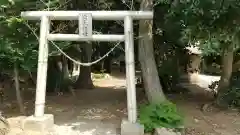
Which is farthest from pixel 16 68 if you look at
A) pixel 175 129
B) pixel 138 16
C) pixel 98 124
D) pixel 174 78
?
pixel 174 78

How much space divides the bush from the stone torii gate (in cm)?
36

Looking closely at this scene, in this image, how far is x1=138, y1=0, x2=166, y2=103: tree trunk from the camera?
8.61 m

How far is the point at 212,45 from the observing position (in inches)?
266

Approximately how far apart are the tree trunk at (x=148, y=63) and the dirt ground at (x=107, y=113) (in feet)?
2.96

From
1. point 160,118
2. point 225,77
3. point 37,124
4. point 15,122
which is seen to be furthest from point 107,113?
point 225,77

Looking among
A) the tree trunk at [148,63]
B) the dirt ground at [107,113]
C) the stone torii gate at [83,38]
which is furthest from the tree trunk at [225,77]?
the stone torii gate at [83,38]

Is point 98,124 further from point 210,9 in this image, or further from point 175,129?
point 210,9

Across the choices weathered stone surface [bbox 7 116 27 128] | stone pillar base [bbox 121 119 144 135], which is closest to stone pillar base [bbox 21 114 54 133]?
weathered stone surface [bbox 7 116 27 128]

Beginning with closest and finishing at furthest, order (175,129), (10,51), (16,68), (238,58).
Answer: (175,129), (10,51), (16,68), (238,58)

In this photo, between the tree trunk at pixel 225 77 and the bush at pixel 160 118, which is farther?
the tree trunk at pixel 225 77

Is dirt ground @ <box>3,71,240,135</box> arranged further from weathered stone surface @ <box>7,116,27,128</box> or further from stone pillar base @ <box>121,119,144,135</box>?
weathered stone surface @ <box>7,116,27,128</box>

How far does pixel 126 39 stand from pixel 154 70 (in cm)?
184

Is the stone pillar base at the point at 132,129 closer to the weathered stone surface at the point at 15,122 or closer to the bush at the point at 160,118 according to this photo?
the bush at the point at 160,118

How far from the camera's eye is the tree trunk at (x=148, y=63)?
861 cm
